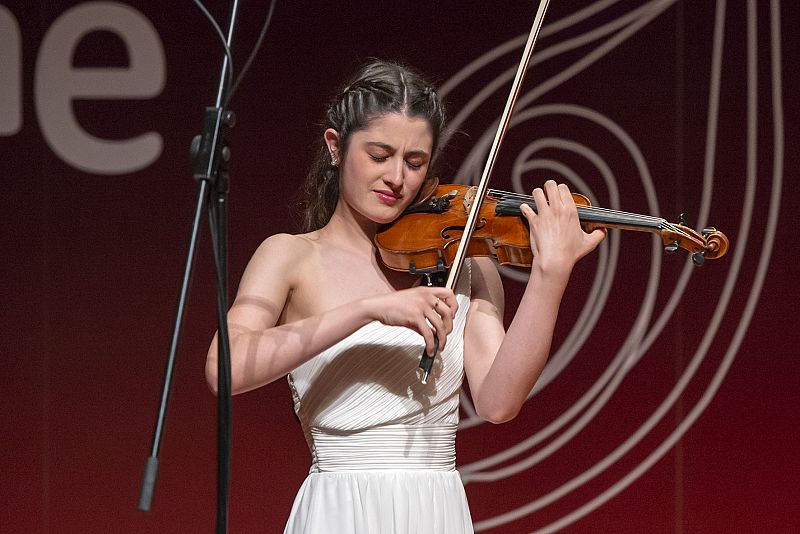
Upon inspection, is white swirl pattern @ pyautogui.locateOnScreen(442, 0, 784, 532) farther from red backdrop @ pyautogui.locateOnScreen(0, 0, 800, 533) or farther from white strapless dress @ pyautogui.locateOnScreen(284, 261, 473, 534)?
white strapless dress @ pyautogui.locateOnScreen(284, 261, 473, 534)

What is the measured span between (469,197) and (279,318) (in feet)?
1.04

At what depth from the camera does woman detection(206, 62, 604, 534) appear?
148 centimetres

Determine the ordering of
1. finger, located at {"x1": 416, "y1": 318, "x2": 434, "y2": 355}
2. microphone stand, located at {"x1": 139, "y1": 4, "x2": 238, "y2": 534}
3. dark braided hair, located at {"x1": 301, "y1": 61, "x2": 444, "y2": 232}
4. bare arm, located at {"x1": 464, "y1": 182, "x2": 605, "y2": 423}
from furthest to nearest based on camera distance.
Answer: dark braided hair, located at {"x1": 301, "y1": 61, "x2": 444, "y2": 232} → bare arm, located at {"x1": 464, "y1": 182, "x2": 605, "y2": 423} → finger, located at {"x1": 416, "y1": 318, "x2": 434, "y2": 355} → microphone stand, located at {"x1": 139, "y1": 4, "x2": 238, "y2": 534}

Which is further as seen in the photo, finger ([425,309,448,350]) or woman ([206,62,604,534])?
woman ([206,62,604,534])

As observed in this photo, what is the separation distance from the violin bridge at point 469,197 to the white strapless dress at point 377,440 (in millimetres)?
197

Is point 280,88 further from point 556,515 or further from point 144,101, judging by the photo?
point 556,515

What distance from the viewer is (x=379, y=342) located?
5.17ft

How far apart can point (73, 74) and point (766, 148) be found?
161 cm

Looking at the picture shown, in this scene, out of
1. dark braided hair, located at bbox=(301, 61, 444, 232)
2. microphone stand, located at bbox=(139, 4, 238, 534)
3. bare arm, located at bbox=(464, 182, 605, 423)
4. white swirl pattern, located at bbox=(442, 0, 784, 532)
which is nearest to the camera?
microphone stand, located at bbox=(139, 4, 238, 534)

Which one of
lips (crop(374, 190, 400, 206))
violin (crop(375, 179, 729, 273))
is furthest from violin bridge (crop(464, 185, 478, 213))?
lips (crop(374, 190, 400, 206))

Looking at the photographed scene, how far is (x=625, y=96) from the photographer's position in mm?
2625

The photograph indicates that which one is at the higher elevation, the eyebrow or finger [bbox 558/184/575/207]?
the eyebrow

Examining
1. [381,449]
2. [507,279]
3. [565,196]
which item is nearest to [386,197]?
[565,196]

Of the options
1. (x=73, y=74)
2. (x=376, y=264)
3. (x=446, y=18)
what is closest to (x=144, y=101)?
(x=73, y=74)
